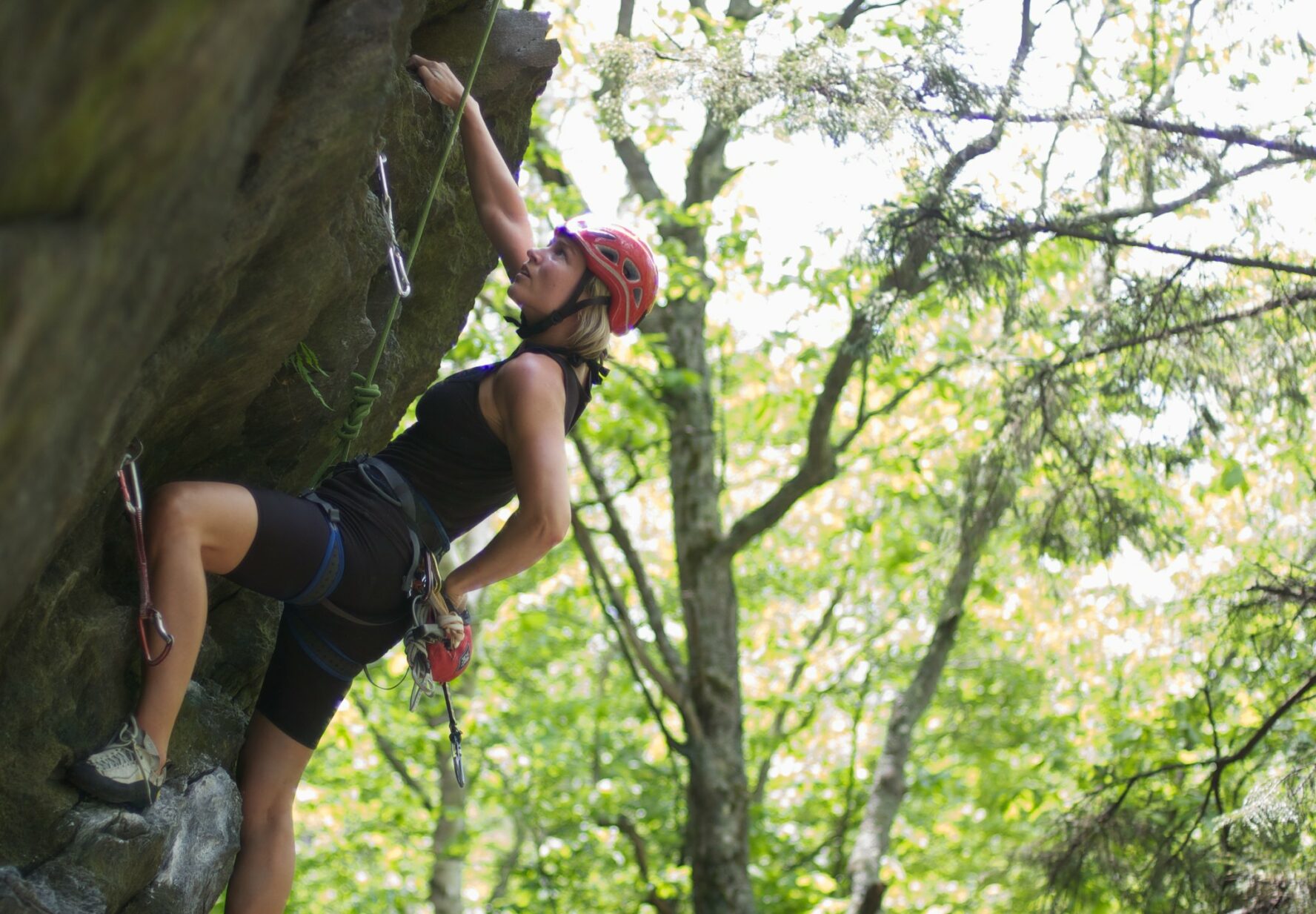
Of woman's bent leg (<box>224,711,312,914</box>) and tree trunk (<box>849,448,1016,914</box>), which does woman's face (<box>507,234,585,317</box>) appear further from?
tree trunk (<box>849,448,1016,914</box>)

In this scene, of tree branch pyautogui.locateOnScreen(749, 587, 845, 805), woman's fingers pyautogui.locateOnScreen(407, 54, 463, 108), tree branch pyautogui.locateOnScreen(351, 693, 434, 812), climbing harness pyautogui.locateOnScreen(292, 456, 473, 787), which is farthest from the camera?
tree branch pyautogui.locateOnScreen(749, 587, 845, 805)

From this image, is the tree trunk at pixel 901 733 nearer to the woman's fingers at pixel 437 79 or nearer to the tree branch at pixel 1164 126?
the tree branch at pixel 1164 126

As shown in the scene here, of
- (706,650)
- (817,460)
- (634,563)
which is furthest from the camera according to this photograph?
(706,650)

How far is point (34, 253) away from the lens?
1312 mm

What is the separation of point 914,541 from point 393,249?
35.2 feet

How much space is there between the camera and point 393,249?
3252 mm

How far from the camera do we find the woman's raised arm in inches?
141

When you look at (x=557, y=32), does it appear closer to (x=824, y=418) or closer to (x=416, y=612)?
(x=824, y=418)

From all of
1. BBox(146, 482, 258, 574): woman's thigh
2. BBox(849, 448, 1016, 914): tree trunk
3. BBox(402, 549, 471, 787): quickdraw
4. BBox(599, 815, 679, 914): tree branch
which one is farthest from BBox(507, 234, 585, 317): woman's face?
BBox(599, 815, 679, 914): tree branch

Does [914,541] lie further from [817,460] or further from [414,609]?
[414,609]

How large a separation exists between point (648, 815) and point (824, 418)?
226 inches

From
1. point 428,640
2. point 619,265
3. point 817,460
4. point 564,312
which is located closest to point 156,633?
point 428,640

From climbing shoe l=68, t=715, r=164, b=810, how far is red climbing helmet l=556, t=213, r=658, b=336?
1.62 meters

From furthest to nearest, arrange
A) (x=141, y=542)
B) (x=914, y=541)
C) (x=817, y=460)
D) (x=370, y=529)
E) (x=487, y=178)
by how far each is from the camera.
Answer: (x=914, y=541)
(x=817, y=460)
(x=487, y=178)
(x=370, y=529)
(x=141, y=542)
